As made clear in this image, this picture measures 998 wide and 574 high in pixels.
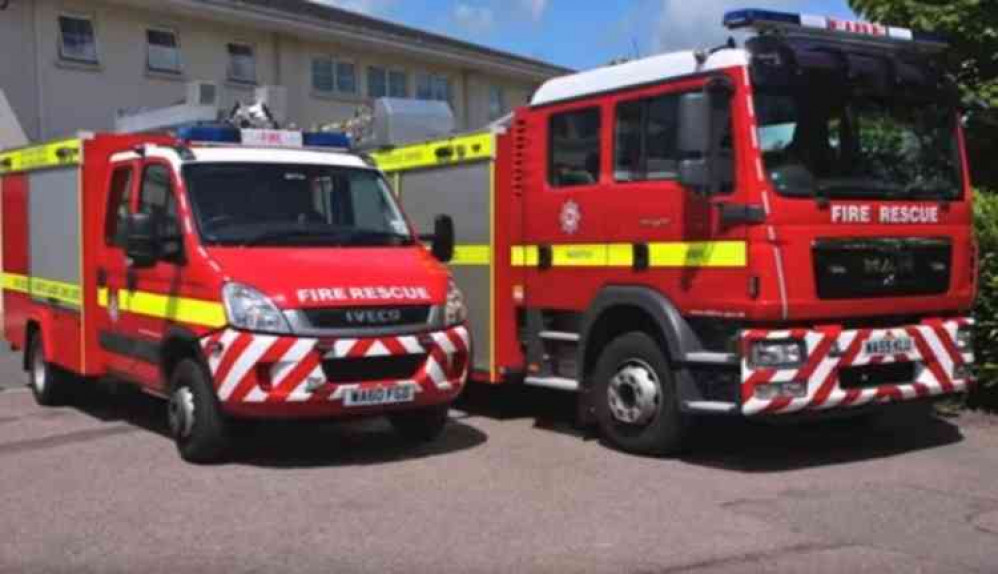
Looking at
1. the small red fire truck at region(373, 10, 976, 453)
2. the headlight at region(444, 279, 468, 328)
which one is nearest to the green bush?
the small red fire truck at region(373, 10, 976, 453)

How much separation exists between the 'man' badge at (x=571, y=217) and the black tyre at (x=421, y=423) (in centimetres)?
168

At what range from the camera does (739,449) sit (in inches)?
361

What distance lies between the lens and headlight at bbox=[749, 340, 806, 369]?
7.99 meters

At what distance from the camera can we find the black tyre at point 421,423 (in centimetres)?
920

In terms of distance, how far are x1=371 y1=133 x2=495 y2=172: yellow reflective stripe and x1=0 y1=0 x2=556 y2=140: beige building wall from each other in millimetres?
11883

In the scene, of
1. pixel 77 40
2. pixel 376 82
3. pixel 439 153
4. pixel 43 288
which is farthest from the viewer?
pixel 376 82

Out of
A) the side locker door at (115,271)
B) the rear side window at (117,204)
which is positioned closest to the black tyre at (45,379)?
the side locker door at (115,271)

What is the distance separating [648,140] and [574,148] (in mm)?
910

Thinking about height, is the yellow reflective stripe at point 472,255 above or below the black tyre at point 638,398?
above

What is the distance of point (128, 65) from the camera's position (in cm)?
2319

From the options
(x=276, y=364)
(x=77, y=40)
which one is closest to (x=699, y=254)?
(x=276, y=364)

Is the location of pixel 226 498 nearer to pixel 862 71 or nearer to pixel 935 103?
pixel 862 71

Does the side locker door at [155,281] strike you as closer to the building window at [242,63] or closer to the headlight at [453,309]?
the headlight at [453,309]

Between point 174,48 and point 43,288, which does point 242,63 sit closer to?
point 174,48
